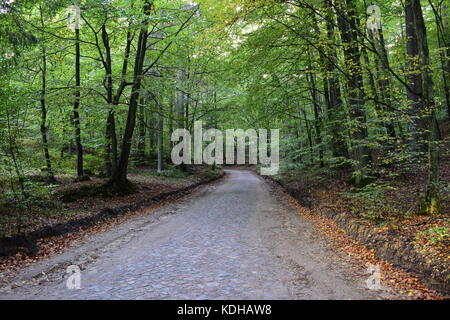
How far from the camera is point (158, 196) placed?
14125 millimetres

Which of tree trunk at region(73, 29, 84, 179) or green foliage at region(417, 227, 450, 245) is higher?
tree trunk at region(73, 29, 84, 179)

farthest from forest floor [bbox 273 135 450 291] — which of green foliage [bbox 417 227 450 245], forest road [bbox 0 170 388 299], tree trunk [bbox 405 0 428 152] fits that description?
tree trunk [bbox 405 0 428 152]

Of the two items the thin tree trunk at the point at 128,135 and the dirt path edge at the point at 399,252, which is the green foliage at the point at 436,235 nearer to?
the dirt path edge at the point at 399,252

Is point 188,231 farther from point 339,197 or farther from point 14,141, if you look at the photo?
point 339,197

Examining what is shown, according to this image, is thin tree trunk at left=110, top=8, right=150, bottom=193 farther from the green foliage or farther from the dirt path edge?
the green foliage

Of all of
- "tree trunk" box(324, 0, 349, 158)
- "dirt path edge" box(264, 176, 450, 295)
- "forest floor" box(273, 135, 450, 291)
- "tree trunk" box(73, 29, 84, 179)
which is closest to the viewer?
"dirt path edge" box(264, 176, 450, 295)

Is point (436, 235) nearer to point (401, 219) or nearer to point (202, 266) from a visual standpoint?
point (401, 219)

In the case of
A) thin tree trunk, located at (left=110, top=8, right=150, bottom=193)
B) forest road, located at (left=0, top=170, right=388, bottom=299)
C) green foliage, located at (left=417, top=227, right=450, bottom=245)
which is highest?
thin tree trunk, located at (left=110, top=8, right=150, bottom=193)

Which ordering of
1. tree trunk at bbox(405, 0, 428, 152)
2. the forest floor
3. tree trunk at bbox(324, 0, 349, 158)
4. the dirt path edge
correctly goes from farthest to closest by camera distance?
tree trunk at bbox(324, 0, 349, 158) < tree trunk at bbox(405, 0, 428, 152) < the forest floor < the dirt path edge

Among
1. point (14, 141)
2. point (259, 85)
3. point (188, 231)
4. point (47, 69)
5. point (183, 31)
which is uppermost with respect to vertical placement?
point (183, 31)

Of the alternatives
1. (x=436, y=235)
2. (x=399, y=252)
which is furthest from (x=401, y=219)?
(x=399, y=252)

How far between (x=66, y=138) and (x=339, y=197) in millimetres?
12334

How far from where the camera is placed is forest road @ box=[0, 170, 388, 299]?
14.0 ft
